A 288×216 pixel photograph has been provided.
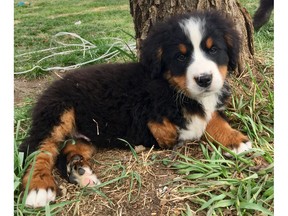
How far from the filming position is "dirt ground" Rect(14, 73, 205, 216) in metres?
2.61

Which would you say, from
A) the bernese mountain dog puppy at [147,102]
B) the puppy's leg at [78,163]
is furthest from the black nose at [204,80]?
the puppy's leg at [78,163]

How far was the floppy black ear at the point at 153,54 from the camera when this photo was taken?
314cm

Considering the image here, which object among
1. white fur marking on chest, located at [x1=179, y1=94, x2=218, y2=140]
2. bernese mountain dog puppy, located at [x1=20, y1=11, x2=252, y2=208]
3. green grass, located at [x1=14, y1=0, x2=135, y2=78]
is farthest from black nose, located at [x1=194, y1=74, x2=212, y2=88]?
green grass, located at [x1=14, y1=0, x2=135, y2=78]

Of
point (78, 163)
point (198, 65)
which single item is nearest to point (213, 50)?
point (198, 65)

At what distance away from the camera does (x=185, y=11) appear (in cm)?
380

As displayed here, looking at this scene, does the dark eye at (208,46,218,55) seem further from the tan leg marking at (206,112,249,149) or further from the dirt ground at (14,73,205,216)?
the dirt ground at (14,73,205,216)

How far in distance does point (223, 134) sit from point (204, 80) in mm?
576

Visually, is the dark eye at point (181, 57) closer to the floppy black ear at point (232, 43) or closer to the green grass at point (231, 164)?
the floppy black ear at point (232, 43)

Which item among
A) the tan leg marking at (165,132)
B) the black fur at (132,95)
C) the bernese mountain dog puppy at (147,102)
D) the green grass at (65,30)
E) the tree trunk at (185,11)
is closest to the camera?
the bernese mountain dog puppy at (147,102)

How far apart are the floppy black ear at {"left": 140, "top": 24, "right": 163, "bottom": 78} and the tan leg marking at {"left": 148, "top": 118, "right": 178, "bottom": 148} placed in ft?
1.25

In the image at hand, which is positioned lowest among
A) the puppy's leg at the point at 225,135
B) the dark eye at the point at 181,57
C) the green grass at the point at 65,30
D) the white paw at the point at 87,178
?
the green grass at the point at 65,30

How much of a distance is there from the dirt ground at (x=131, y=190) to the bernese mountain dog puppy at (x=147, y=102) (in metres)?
0.12

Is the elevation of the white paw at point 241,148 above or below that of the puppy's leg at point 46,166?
below

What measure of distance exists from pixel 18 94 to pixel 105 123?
2.26 metres
